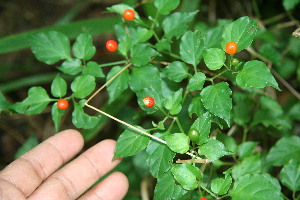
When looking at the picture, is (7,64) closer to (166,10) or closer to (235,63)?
(166,10)

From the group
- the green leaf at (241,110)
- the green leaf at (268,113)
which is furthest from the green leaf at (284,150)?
the green leaf at (241,110)

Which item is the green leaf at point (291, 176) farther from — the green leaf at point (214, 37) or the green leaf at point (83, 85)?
the green leaf at point (83, 85)

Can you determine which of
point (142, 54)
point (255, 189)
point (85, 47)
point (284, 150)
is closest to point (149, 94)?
point (142, 54)

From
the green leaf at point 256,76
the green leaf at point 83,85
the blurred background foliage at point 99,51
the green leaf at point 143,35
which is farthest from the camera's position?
the blurred background foliage at point 99,51

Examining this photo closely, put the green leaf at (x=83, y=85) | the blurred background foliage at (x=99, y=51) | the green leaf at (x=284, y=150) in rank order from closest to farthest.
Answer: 1. the green leaf at (x=83, y=85)
2. the green leaf at (x=284, y=150)
3. the blurred background foliage at (x=99, y=51)

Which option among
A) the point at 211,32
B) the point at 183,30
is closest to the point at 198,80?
the point at 183,30

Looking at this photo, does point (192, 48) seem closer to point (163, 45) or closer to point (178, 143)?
point (163, 45)

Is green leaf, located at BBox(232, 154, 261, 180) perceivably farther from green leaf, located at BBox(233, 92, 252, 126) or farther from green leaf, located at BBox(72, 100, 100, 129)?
green leaf, located at BBox(72, 100, 100, 129)
